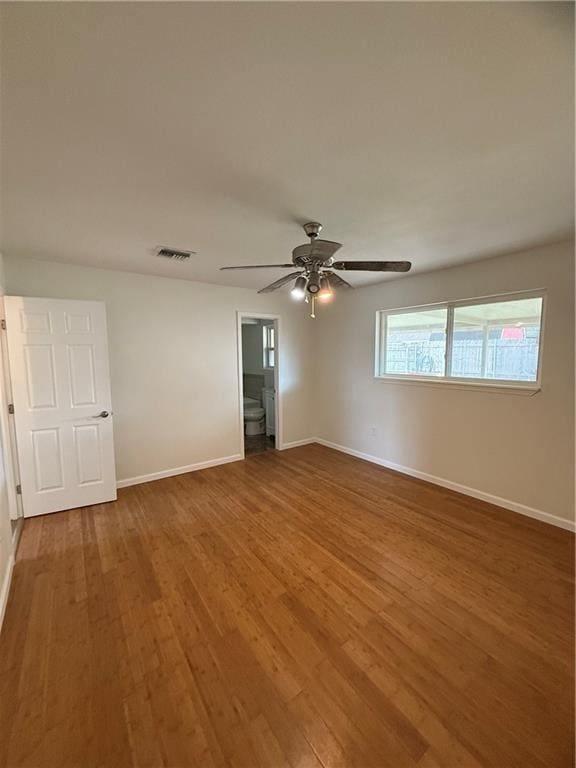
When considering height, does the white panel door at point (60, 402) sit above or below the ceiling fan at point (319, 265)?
below

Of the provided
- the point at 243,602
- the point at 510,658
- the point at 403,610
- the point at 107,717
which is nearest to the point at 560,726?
the point at 510,658

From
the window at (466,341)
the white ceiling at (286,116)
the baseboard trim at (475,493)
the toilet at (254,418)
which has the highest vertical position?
the white ceiling at (286,116)

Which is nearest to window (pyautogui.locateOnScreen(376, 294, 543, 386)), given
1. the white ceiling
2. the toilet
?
the white ceiling

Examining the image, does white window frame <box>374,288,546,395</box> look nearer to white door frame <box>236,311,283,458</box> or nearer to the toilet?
white door frame <box>236,311,283,458</box>

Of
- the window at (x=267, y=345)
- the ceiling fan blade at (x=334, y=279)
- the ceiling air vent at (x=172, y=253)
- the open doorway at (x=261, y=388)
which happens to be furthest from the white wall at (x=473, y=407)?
the ceiling air vent at (x=172, y=253)

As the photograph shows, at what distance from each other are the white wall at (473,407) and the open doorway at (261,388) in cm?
111

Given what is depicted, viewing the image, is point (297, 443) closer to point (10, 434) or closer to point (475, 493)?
point (475, 493)

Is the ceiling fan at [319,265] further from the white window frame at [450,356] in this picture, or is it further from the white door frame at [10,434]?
the white door frame at [10,434]

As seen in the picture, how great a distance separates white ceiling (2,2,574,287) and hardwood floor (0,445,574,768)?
98.3 inches

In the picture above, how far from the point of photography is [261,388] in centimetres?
641

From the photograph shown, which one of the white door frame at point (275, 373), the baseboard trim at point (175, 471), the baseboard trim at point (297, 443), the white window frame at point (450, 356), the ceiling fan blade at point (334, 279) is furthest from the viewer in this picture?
the baseboard trim at point (297, 443)

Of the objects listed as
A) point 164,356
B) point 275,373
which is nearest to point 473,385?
point 275,373

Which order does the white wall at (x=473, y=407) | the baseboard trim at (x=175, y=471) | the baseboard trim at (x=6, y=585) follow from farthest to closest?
the baseboard trim at (x=175, y=471) < the white wall at (x=473, y=407) < the baseboard trim at (x=6, y=585)

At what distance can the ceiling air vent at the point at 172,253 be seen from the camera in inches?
110
